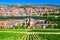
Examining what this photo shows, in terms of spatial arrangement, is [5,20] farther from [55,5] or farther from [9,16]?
[55,5]

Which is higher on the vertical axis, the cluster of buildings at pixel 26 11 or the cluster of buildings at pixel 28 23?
the cluster of buildings at pixel 26 11

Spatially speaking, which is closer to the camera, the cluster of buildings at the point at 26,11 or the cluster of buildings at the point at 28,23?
the cluster of buildings at the point at 28,23

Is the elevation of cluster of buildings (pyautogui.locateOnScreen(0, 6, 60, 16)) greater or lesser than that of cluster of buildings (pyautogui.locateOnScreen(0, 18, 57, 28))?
greater

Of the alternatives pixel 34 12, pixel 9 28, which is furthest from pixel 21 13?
pixel 9 28

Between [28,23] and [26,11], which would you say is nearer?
[28,23]

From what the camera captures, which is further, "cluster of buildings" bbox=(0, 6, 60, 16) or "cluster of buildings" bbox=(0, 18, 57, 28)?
"cluster of buildings" bbox=(0, 6, 60, 16)

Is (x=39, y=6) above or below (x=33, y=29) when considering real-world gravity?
above

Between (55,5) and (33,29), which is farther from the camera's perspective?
(55,5)

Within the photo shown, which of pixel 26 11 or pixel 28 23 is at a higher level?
pixel 26 11
